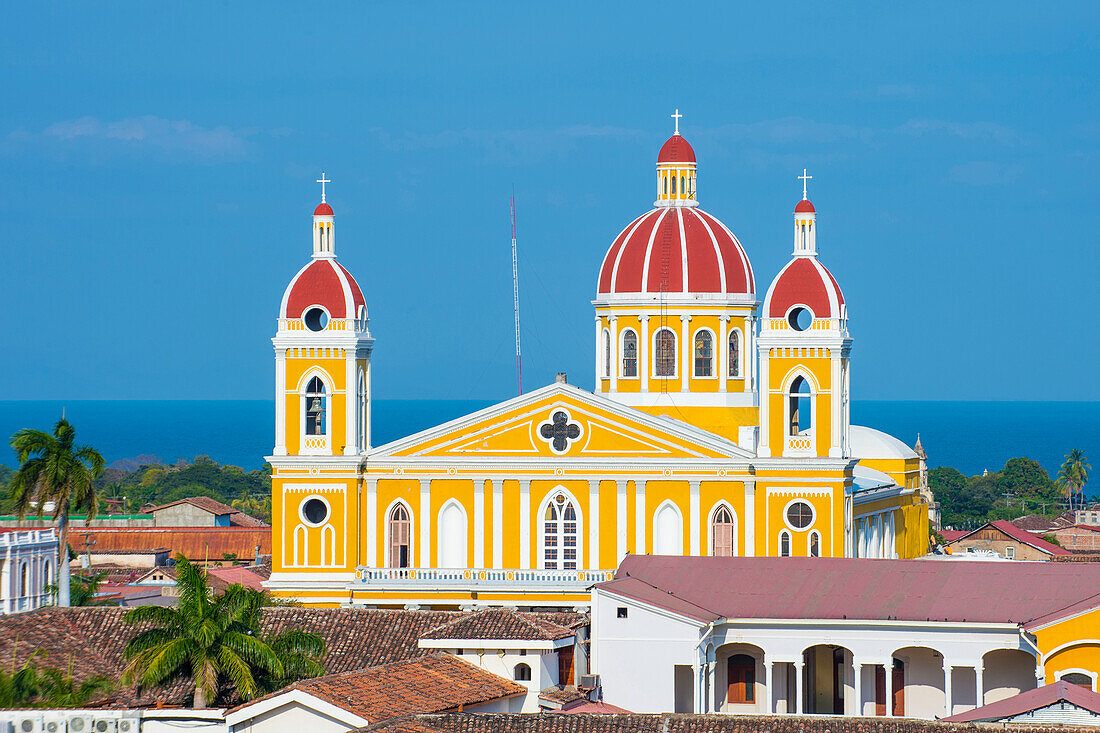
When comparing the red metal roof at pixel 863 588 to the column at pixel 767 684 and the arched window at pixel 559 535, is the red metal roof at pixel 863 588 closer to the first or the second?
the column at pixel 767 684

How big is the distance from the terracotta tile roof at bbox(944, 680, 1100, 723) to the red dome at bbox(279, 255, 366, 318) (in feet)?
91.2

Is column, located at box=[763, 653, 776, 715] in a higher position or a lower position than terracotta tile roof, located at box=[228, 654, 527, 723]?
lower

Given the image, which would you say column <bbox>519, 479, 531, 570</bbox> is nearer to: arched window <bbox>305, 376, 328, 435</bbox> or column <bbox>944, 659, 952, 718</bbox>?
arched window <bbox>305, 376, 328, 435</bbox>

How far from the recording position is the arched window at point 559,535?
66.4m

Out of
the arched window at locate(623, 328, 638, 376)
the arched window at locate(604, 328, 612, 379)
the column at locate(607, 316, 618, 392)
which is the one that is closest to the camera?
the arched window at locate(623, 328, 638, 376)

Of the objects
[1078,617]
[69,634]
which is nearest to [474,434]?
[69,634]

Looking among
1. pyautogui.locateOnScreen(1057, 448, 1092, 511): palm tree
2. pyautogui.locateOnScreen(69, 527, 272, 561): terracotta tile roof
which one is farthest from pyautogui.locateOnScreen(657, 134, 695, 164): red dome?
pyautogui.locateOnScreen(1057, 448, 1092, 511): palm tree

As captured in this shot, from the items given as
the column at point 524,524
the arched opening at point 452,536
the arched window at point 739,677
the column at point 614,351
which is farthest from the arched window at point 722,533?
the column at point 614,351

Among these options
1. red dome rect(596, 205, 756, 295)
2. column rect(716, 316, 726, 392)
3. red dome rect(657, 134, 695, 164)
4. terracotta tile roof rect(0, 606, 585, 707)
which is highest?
red dome rect(657, 134, 695, 164)

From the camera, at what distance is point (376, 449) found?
68938mm

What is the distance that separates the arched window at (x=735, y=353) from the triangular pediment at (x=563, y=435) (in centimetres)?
520

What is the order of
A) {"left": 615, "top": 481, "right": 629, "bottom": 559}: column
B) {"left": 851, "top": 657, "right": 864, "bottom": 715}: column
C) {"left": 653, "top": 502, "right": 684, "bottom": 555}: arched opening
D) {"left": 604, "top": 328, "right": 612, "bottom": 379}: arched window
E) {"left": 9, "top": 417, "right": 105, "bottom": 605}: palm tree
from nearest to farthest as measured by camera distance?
1. {"left": 851, "top": 657, "right": 864, "bottom": 715}: column
2. {"left": 9, "top": 417, "right": 105, "bottom": 605}: palm tree
3. {"left": 653, "top": 502, "right": 684, "bottom": 555}: arched opening
4. {"left": 615, "top": 481, "right": 629, "bottom": 559}: column
5. {"left": 604, "top": 328, "right": 612, "bottom": 379}: arched window

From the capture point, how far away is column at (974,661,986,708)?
178 feet

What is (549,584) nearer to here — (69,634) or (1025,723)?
(69,634)
